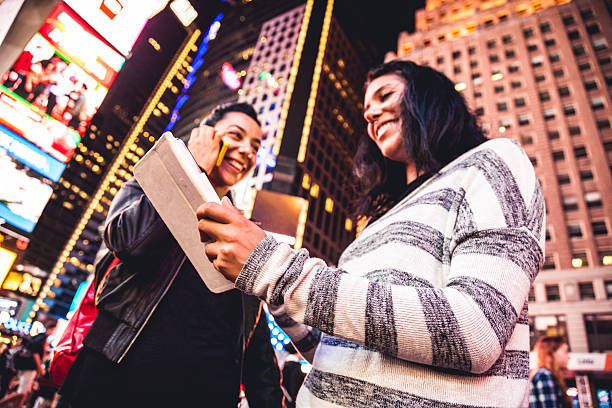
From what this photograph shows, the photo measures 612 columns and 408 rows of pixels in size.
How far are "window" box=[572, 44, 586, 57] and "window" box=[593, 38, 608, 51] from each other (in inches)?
35.2

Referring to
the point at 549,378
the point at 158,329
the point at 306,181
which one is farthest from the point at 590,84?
the point at 158,329

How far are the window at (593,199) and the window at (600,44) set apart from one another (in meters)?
15.5

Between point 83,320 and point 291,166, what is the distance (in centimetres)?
1826

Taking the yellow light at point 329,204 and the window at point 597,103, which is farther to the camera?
the yellow light at point 329,204

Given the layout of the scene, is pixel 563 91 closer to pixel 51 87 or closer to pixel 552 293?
pixel 552 293

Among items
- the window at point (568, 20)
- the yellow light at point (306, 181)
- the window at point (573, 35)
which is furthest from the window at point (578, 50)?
the yellow light at point (306, 181)

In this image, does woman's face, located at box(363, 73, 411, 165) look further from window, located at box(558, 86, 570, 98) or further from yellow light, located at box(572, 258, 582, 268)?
window, located at box(558, 86, 570, 98)

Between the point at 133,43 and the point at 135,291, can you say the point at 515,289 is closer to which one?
the point at 135,291

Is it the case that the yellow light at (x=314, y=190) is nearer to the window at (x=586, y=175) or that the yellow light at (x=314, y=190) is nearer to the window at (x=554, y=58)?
the window at (x=586, y=175)

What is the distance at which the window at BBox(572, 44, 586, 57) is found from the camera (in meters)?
31.5

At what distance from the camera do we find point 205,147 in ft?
5.34

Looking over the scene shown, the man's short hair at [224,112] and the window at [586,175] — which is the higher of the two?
the window at [586,175]

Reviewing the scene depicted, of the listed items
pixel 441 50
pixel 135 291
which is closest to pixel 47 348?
pixel 135 291

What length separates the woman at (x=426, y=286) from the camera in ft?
2.36
